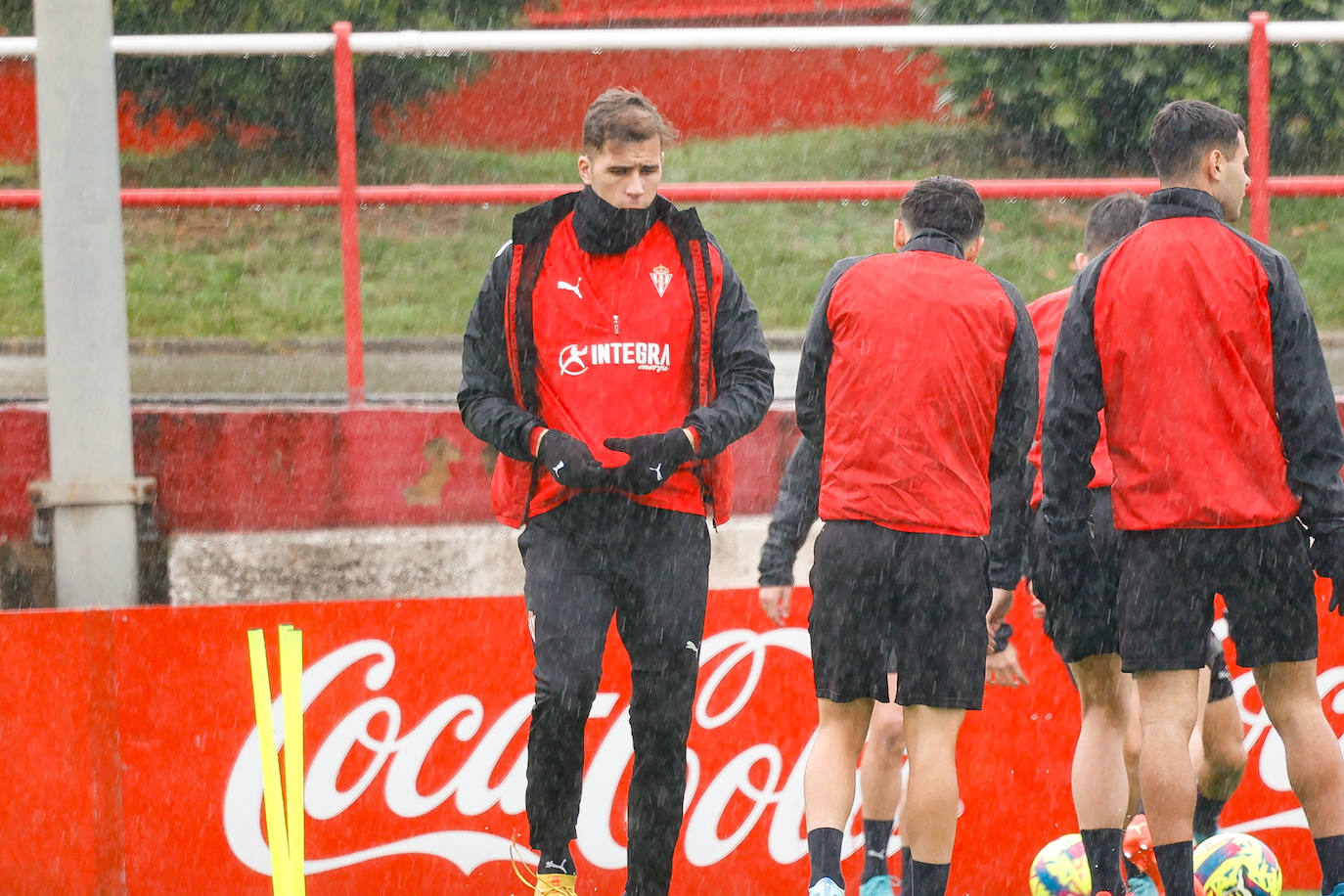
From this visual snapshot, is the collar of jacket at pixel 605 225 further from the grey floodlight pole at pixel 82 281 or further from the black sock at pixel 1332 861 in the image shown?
the black sock at pixel 1332 861

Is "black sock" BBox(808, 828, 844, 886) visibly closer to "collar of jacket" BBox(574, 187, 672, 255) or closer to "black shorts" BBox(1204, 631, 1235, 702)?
"black shorts" BBox(1204, 631, 1235, 702)

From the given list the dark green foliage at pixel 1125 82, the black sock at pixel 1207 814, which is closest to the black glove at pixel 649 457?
the black sock at pixel 1207 814

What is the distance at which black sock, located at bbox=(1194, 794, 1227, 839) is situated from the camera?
5.30 m

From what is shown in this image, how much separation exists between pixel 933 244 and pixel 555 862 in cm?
193

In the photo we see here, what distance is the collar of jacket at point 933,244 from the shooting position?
4.47 meters

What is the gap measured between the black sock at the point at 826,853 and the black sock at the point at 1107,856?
2.94 feet

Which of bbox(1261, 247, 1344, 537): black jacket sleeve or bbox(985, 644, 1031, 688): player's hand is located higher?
bbox(1261, 247, 1344, 537): black jacket sleeve

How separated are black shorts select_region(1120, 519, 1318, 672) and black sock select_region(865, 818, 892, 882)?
1.27 m

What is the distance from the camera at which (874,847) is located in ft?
17.1

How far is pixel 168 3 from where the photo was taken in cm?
1470

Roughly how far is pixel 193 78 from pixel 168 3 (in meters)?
1.23

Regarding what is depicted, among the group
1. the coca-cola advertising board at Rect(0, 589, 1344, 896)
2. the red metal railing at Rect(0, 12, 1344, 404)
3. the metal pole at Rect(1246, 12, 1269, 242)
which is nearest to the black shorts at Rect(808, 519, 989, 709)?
the coca-cola advertising board at Rect(0, 589, 1344, 896)

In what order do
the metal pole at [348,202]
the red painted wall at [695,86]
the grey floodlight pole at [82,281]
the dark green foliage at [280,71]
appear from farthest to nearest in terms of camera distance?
1. the red painted wall at [695,86]
2. the dark green foliage at [280,71]
3. the metal pole at [348,202]
4. the grey floodlight pole at [82,281]

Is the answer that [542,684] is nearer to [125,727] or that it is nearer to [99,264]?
[125,727]
